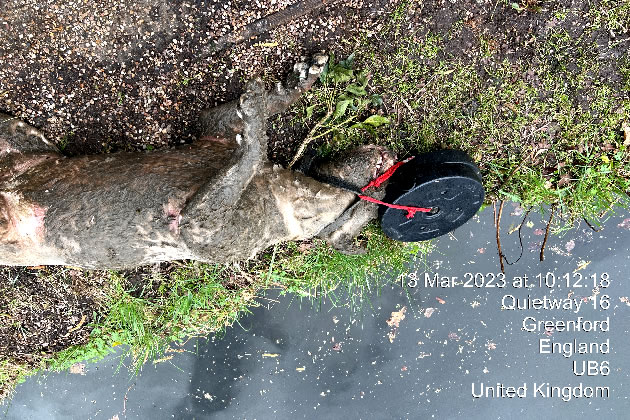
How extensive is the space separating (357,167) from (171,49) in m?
1.39

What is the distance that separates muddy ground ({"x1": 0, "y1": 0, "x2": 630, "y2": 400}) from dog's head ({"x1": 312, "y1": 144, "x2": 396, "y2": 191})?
1.44ft

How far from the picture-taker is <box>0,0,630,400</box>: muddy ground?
3.06m

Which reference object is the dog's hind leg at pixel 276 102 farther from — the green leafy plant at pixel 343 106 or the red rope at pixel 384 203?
the red rope at pixel 384 203

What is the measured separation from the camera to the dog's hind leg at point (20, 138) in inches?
118

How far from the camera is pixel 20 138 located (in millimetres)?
3033

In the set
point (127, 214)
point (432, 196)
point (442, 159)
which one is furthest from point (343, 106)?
point (127, 214)

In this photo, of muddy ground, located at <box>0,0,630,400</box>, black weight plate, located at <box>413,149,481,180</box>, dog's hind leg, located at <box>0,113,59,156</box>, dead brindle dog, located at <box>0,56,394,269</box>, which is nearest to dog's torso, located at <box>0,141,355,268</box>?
dead brindle dog, located at <box>0,56,394,269</box>

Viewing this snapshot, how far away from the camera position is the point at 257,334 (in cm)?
383

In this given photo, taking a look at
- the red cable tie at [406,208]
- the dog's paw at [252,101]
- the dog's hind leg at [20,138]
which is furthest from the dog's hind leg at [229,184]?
the dog's hind leg at [20,138]

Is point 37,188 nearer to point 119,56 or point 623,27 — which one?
point 119,56

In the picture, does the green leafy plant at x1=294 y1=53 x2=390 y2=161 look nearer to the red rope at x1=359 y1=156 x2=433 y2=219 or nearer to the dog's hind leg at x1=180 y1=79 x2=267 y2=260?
the red rope at x1=359 y1=156 x2=433 y2=219

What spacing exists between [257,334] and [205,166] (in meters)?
1.67

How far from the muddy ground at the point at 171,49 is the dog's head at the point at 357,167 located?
44 centimetres

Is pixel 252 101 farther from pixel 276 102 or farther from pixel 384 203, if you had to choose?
pixel 384 203
